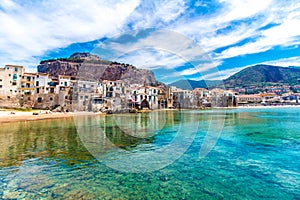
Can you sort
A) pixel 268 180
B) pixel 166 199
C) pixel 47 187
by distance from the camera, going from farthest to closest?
pixel 268 180
pixel 47 187
pixel 166 199

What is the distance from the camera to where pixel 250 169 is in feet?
26.1

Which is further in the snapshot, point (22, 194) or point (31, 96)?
point (31, 96)

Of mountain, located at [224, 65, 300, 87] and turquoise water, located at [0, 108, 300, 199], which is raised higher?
mountain, located at [224, 65, 300, 87]

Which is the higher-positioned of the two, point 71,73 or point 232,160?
point 71,73

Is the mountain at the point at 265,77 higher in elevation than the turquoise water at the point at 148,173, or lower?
higher

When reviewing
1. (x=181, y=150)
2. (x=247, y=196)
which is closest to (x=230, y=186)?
(x=247, y=196)

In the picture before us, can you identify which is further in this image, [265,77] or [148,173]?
[265,77]

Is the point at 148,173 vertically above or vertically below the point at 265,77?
below

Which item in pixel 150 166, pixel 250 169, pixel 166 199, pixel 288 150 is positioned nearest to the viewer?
pixel 166 199

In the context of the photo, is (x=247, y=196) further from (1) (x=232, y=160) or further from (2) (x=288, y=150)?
(2) (x=288, y=150)

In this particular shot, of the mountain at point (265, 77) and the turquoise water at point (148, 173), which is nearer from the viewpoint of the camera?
the turquoise water at point (148, 173)

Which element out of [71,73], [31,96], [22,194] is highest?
[71,73]

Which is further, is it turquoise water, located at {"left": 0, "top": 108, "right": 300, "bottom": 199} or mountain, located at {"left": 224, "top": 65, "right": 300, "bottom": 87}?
mountain, located at {"left": 224, "top": 65, "right": 300, "bottom": 87}

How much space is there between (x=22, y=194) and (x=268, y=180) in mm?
8180
